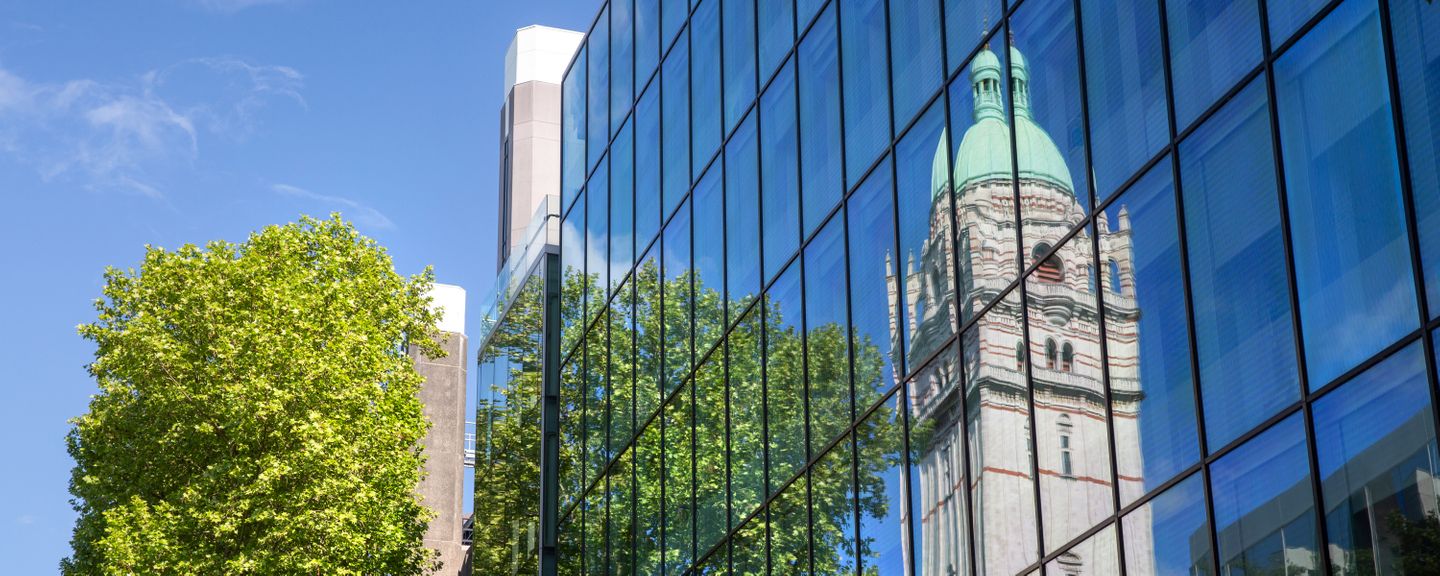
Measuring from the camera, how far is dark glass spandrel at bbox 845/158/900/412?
17.0 metres

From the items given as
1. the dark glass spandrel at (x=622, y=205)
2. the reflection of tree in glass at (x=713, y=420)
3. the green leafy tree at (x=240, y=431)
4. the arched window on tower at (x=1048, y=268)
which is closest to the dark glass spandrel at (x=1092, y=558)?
the arched window on tower at (x=1048, y=268)

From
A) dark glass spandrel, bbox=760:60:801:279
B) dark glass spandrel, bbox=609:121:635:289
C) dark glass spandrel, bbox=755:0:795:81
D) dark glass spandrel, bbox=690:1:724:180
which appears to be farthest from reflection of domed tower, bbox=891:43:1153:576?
dark glass spandrel, bbox=609:121:635:289

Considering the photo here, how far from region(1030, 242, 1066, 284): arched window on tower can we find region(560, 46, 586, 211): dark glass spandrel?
1677 centimetres

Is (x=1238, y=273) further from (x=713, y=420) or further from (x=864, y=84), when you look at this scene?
(x=713, y=420)

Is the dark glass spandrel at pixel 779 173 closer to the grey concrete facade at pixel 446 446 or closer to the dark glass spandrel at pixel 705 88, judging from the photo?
the dark glass spandrel at pixel 705 88

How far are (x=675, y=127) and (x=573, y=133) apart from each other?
22.1 ft

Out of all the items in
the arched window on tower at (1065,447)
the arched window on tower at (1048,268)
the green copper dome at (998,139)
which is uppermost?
the green copper dome at (998,139)

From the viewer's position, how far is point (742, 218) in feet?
71.6

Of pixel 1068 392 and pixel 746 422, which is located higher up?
pixel 746 422

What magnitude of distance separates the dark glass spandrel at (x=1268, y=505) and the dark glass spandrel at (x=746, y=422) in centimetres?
886

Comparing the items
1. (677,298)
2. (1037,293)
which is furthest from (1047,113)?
(677,298)

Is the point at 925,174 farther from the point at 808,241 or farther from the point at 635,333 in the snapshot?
the point at 635,333

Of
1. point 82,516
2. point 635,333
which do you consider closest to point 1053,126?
point 635,333

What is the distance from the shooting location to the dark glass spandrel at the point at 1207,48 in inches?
463
